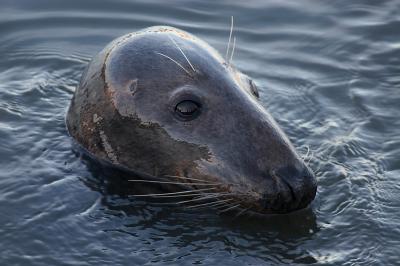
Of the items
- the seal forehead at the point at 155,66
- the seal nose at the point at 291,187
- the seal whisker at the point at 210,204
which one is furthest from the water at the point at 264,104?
the seal forehead at the point at 155,66

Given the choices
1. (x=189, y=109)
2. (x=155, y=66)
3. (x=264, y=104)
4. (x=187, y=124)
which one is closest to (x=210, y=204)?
(x=187, y=124)

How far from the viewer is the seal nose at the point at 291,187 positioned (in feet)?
24.9

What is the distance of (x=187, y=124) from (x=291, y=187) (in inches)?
45.5

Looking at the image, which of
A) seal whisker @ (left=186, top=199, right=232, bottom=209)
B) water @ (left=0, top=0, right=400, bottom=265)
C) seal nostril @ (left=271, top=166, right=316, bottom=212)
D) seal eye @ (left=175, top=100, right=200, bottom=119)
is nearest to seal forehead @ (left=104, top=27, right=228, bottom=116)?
seal eye @ (left=175, top=100, right=200, bottom=119)

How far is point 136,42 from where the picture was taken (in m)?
8.71

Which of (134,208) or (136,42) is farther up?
(136,42)

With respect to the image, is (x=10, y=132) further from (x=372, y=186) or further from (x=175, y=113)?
(x=372, y=186)

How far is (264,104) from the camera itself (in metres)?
10.3

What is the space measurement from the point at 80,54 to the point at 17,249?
4.73 m

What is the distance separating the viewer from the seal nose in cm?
760

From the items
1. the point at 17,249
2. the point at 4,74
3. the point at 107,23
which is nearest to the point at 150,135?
the point at 17,249

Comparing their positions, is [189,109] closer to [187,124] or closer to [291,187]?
[187,124]

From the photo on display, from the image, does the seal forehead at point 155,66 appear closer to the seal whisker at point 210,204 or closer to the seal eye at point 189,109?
the seal eye at point 189,109

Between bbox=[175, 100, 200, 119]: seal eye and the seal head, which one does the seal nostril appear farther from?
bbox=[175, 100, 200, 119]: seal eye
